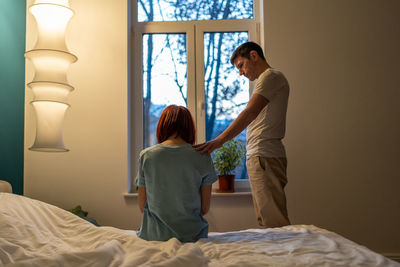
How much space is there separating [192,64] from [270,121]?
1254 mm

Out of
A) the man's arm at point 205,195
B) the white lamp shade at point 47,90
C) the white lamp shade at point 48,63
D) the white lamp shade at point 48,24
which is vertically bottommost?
the man's arm at point 205,195

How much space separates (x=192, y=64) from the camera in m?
3.07

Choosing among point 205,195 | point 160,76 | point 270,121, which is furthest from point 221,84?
point 205,195

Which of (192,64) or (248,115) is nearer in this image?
(248,115)

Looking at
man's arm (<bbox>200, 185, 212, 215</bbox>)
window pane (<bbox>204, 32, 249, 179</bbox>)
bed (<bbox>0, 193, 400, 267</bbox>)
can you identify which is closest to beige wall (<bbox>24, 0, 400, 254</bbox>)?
window pane (<bbox>204, 32, 249, 179</bbox>)

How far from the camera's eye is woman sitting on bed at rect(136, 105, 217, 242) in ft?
4.87

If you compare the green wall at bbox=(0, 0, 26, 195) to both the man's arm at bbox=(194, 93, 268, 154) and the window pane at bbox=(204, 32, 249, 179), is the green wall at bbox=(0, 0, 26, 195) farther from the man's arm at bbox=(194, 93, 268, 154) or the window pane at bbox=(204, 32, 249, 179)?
the man's arm at bbox=(194, 93, 268, 154)

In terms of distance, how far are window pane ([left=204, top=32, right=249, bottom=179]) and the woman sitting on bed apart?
153 centimetres

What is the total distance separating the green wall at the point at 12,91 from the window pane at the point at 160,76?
3.04ft

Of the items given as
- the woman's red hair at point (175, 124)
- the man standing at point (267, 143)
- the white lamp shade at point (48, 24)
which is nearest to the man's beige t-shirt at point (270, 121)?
the man standing at point (267, 143)

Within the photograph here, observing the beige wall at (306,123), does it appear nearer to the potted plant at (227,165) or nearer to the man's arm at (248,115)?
the potted plant at (227,165)

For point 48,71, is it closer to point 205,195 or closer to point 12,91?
point 12,91

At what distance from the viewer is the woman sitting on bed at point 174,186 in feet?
4.87

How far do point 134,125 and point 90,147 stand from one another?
1.28 ft
